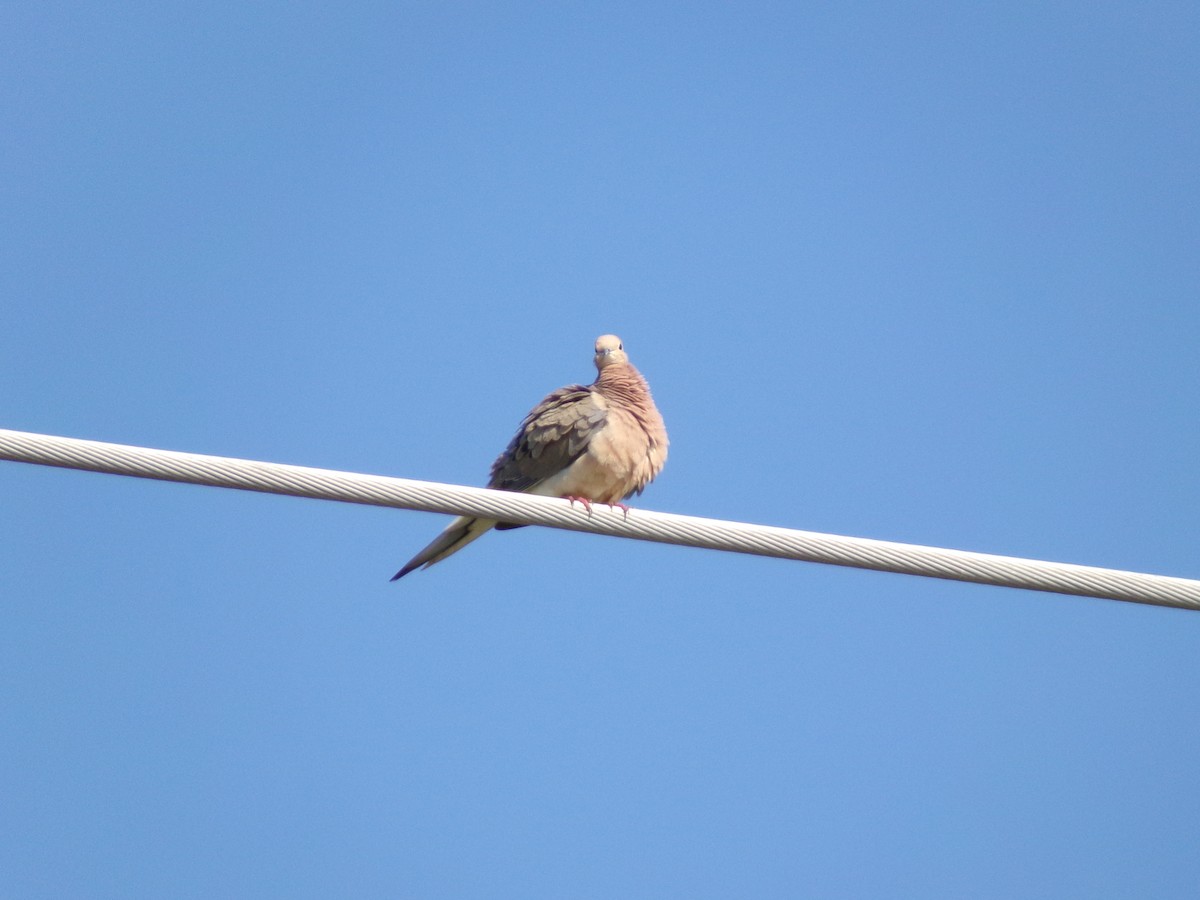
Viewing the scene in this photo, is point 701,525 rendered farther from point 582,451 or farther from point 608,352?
point 608,352

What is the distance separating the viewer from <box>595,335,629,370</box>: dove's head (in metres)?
8.09

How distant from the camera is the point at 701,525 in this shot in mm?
4574

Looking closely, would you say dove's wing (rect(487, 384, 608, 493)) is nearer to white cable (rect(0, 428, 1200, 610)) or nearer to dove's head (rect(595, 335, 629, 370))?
dove's head (rect(595, 335, 629, 370))

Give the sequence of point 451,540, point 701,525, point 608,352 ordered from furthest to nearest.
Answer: point 608,352 < point 451,540 < point 701,525

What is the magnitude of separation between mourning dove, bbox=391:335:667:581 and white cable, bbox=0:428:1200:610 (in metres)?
2.71

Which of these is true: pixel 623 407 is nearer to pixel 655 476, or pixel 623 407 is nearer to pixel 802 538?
pixel 655 476

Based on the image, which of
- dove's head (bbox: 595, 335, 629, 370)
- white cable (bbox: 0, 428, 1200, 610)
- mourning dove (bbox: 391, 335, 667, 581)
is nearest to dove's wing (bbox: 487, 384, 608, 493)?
mourning dove (bbox: 391, 335, 667, 581)

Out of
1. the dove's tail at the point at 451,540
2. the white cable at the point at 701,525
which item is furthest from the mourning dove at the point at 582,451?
the white cable at the point at 701,525

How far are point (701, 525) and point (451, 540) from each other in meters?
3.00

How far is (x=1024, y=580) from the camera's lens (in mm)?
4391

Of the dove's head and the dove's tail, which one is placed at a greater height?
the dove's head

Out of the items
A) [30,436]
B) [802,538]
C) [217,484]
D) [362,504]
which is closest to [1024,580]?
[802,538]

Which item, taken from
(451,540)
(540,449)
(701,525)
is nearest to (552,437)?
(540,449)

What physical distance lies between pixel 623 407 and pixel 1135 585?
12.0 feet
